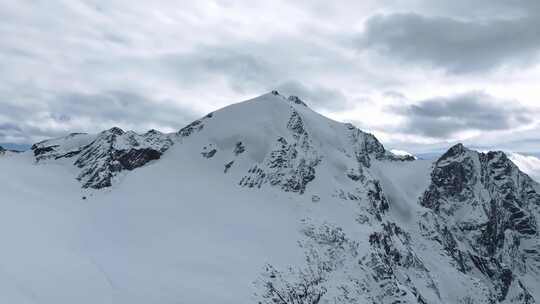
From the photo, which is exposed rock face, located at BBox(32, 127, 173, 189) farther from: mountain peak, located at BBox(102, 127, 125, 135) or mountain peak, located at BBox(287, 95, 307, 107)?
mountain peak, located at BBox(287, 95, 307, 107)

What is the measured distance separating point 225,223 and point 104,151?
153ft

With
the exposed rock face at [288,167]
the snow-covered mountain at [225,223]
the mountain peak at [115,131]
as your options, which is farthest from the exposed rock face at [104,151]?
the exposed rock face at [288,167]

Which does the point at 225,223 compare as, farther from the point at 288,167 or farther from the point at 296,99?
the point at 296,99

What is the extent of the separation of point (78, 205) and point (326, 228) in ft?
179

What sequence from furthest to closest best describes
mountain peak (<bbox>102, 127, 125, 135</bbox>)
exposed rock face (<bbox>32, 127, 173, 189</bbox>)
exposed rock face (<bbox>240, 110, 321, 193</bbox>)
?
mountain peak (<bbox>102, 127, 125, 135</bbox>), exposed rock face (<bbox>240, 110, 321, 193</bbox>), exposed rock face (<bbox>32, 127, 173, 189</bbox>)

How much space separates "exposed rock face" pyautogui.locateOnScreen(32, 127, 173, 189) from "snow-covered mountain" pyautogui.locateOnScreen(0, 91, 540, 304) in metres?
0.44

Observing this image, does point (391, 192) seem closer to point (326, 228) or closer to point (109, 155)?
point (326, 228)

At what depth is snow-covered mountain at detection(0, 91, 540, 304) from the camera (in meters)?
74.6

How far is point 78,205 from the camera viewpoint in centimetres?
10412

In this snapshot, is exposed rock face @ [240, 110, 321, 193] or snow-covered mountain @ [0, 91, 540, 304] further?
exposed rock face @ [240, 110, 321, 193]

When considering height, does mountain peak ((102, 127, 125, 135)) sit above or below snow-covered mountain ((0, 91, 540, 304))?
above

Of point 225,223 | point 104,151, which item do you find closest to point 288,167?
point 225,223

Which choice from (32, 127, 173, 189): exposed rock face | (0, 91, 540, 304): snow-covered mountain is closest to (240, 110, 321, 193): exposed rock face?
(0, 91, 540, 304): snow-covered mountain

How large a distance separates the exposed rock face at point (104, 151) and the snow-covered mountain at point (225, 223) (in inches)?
17.2
